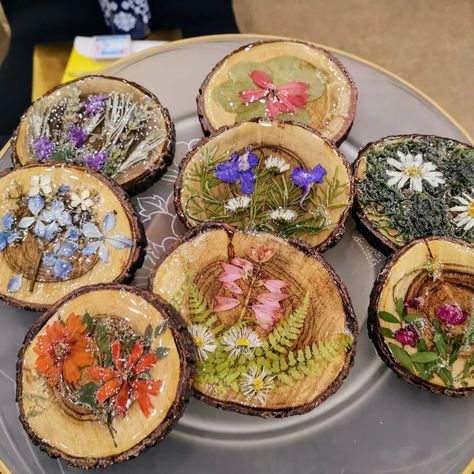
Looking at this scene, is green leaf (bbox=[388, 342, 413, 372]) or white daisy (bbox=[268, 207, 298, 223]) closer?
green leaf (bbox=[388, 342, 413, 372])

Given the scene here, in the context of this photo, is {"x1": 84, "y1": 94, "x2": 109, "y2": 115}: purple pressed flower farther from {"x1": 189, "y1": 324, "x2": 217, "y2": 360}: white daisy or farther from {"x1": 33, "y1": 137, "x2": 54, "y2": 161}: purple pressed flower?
{"x1": 189, "y1": 324, "x2": 217, "y2": 360}: white daisy

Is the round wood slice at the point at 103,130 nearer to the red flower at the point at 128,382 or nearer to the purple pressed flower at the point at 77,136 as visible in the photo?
the purple pressed flower at the point at 77,136

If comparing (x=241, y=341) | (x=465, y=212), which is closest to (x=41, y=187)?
(x=241, y=341)

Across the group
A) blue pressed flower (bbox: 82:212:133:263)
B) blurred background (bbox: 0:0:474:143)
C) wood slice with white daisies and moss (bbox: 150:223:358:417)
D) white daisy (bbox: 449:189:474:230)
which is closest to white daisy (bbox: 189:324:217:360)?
wood slice with white daisies and moss (bbox: 150:223:358:417)

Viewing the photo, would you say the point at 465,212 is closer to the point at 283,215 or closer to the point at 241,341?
the point at 283,215

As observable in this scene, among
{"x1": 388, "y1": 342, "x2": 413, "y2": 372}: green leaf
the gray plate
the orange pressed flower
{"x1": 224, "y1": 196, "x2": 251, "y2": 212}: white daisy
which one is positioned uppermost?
{"x1": 224, "y1": 196, "x2": 251, "y2": 212}: white daisy

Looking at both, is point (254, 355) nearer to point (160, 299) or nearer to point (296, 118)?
point (160, 299)

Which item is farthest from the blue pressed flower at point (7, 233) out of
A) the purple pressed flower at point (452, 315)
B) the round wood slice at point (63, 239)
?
the purple pressed flower at point (452, 315)
